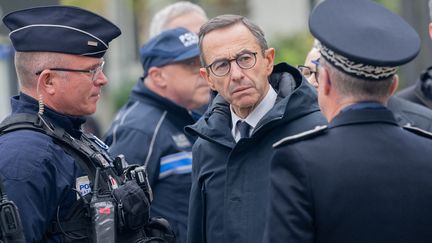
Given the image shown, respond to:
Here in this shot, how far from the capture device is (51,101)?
5.05 m

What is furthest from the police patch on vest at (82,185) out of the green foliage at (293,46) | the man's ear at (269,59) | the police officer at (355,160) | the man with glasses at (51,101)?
the green foliage at (293,46)

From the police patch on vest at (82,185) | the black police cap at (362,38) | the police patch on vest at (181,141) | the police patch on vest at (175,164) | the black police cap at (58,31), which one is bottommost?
the police patch on vest at (175,164)

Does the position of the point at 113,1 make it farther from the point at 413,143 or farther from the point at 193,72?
the point at 413,143

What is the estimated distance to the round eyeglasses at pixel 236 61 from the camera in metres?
5.08

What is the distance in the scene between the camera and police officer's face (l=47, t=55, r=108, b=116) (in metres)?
5.05

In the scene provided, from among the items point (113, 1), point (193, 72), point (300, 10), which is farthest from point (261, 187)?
point (113, 1)

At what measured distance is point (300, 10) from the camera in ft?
73.5

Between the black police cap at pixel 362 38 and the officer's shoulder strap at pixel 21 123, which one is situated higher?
the black police cap at pixel 362 38

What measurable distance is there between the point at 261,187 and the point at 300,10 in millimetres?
17831

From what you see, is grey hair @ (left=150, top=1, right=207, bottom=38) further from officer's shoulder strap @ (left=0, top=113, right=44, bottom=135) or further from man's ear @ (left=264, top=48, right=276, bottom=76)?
officer's shoulder strap @ (left=0, top=113, right=44, bottom=135)

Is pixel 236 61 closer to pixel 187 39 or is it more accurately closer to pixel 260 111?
pixel 260 111

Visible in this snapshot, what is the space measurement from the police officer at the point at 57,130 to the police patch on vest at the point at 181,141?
1.31m

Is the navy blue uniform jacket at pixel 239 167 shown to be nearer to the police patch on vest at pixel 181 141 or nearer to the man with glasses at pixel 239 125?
the man with glasses at pixel 239 125

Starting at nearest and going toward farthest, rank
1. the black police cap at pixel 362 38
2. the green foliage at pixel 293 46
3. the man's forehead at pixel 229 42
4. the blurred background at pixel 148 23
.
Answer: the black police cap at pixel 362 38, the man's forehead at pixel 229 42, the green foliage at pixel 293 46, the blurred background at pixel 148 23
